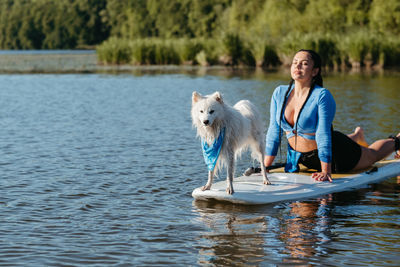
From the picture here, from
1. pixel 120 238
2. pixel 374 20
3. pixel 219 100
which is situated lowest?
pixel 120 238

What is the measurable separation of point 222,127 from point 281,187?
1.30 meters

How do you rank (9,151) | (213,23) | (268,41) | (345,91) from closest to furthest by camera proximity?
(9,151)
(345,91)
(268,41)
(213,23)

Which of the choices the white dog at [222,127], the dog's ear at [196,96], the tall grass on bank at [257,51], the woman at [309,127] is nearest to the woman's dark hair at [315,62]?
the woman at [309,127]

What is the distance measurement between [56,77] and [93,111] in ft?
55.7

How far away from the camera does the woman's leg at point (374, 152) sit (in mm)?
8688

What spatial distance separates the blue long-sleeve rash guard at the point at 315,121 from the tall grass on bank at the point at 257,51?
29.8m

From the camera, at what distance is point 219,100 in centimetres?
688

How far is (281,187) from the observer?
25.4ft

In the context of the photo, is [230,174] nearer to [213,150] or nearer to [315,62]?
[213,150]

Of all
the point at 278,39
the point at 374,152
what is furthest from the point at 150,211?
the point at 278,39

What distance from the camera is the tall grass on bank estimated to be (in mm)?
36906

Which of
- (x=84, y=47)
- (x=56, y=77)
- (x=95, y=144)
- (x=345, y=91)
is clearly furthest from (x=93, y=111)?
(x=84, y=47)

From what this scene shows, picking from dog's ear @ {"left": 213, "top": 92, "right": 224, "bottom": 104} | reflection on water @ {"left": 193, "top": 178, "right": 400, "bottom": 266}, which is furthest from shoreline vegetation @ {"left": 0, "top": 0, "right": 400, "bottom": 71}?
dog's ear @ {"left": 213, "top": 92, "right": 224, "bottom": 104}

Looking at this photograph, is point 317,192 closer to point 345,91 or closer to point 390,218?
point 390,218
